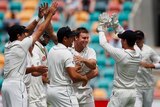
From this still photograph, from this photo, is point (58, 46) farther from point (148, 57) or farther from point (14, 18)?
point (14, 18)

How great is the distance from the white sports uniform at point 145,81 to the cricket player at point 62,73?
246cm

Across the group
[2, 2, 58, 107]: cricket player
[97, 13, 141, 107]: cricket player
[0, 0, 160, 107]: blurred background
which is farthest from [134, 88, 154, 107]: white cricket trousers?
[0, 0, 160, 107]: blurred background

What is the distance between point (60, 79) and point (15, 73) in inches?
25.0

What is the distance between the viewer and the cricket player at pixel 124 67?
10781 millimetres

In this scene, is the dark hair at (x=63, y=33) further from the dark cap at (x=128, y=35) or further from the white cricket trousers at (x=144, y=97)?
the white cricket trousers at (x=144, y=97)

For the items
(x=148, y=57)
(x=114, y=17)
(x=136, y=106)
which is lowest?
(x=136, y=106)

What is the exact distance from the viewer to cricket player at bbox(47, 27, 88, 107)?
32.9 feet

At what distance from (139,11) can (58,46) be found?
10.4m

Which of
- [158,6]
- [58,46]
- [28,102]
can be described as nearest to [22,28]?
[58,46]

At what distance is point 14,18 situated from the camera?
20.3 m

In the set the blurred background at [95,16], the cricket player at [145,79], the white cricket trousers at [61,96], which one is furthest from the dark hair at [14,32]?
the blurred background at [95,16]

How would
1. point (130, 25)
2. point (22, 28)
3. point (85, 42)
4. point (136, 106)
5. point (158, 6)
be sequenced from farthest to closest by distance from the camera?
point (158, 6)
point (130, 25)
point (136, 106)
point (85, 42)
point (22, 28)

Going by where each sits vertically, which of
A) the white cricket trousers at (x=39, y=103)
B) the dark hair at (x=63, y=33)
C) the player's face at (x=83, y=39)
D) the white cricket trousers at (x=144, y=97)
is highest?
the dark hair at (x=63, y=33)

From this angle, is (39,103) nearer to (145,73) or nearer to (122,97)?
(122,97)
